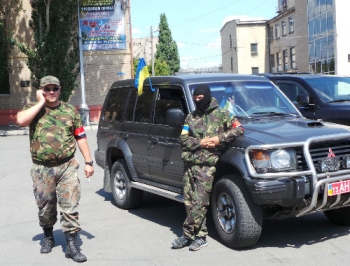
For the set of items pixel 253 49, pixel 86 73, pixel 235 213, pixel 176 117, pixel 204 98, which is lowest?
pixel 235 213

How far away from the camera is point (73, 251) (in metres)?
5.46

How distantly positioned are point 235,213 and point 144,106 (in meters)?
2.51

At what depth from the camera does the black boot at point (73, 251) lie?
541 centimetres

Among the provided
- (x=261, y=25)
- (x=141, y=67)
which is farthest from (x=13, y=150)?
(x=261, y=25)

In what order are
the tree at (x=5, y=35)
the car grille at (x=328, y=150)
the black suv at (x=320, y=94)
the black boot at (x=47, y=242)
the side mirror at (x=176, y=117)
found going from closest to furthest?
the car grille at (x=328, y=150) → the black boot at (x=47, y=242) → the side mirror at (x=176, y=117) → the black suv at (x=320, y=94) → the tree at (x=5, y=35)

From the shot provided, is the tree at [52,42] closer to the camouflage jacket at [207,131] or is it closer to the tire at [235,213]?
the camouflage jacket at [207,131]

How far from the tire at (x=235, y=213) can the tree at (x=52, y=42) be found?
21410 mm

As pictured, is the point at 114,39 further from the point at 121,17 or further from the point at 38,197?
the point at 38,197

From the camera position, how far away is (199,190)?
5.53 m

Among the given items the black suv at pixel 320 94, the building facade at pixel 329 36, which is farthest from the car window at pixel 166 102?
the building facade at pixel 329 36

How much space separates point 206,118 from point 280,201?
1179mm

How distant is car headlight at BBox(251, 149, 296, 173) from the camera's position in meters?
5.19

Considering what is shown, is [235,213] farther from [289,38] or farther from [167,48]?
[167,48]

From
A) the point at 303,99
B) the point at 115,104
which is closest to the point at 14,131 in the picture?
the point at 115,104
